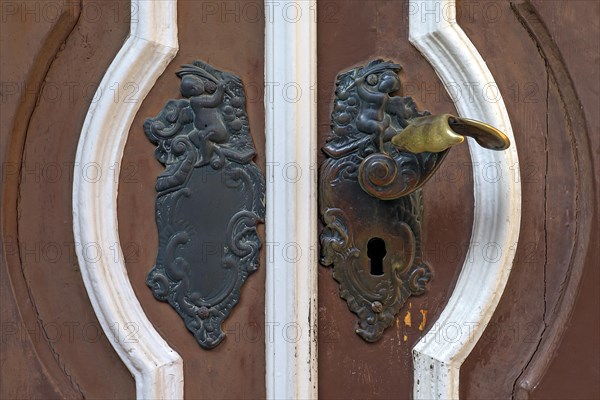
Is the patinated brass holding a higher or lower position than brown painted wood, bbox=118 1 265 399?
higher

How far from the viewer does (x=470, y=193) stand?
41.5 inches

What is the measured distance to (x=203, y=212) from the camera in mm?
1031

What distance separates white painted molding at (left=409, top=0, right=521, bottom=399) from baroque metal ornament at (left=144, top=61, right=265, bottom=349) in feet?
0.87

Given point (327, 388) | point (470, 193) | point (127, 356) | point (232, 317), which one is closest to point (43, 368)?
point (127, 356)

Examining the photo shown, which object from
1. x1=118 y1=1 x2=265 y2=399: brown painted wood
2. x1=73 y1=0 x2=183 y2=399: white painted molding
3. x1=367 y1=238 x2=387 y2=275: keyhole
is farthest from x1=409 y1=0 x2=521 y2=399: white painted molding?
x1=73 y1=0 x2=183 y2=399: white painted molding

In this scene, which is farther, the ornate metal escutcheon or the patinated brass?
the ornate metal escutcheon

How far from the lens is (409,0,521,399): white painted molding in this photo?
1.02 metres

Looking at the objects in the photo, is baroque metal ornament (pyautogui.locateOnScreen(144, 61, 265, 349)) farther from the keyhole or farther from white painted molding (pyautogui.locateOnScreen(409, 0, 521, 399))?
white painted molding (pyautogui.locateOnScreen(409, 0, 521, 399))

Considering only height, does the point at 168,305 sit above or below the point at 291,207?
below

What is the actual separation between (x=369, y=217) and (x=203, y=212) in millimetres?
217

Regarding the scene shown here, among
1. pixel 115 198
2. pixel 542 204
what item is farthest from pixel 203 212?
pixel 542 204

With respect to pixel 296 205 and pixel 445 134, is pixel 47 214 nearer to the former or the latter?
pixel 296 205

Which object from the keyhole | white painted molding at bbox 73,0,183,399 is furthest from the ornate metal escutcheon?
white painted molding at bbox 73,0,183,399

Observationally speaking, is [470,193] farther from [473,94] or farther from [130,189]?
[130,189]
